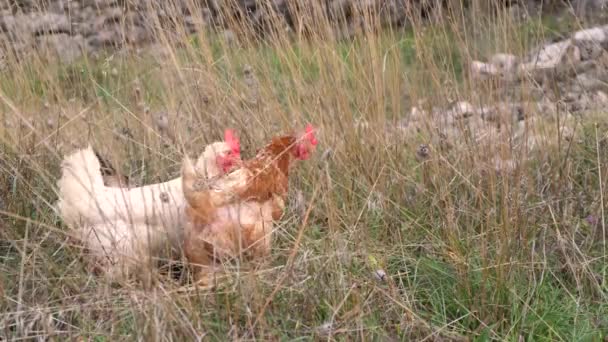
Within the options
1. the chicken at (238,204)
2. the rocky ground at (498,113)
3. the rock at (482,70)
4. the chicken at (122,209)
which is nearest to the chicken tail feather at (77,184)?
the chicken at (122,209)

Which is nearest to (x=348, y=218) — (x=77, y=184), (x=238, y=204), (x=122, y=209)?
(x=238, y=204)

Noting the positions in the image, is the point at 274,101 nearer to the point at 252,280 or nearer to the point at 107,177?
the point at 107,177

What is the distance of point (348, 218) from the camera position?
2340 millimetres

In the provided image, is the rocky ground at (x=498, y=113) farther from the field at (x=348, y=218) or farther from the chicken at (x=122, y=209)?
the chicken at (x=122, y=209)

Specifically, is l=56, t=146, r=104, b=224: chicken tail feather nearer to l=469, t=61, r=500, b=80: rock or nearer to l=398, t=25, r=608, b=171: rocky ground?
l=398, t=25, r=608, b=171: rocky ground

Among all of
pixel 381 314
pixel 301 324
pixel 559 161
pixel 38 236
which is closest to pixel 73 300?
pixel 38 236

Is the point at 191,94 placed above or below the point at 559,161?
above

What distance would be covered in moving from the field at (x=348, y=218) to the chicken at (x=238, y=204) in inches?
3.2

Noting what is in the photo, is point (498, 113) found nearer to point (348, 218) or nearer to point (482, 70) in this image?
point (482, 70)

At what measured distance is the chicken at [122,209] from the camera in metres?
2.02

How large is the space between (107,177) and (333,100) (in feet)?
2.62

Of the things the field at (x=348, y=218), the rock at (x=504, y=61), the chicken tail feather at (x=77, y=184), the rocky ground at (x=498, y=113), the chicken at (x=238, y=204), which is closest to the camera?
the field at (x=348, y=218)

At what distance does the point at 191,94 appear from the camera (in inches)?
112

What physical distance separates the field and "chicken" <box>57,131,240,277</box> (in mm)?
76
